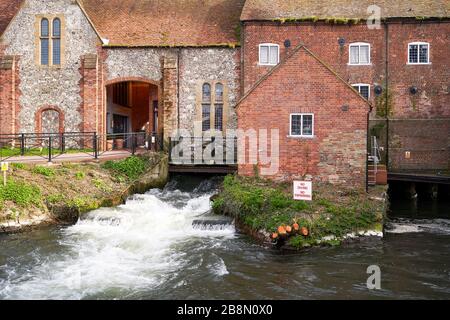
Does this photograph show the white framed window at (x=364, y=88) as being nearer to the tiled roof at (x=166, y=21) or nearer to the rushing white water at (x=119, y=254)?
the tiled roof at (x=166, y=21)

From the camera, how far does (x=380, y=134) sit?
24.9 meters

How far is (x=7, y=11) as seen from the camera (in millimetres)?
Answer: 29016

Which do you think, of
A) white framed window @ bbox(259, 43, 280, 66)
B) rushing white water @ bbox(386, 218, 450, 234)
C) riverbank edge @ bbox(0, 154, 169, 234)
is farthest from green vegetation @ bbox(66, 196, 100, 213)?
white framed window @ bbox(259, 43, 280, 66)

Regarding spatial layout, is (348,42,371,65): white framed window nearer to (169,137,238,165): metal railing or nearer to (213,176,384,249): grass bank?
(169,137,238,165): metal railing

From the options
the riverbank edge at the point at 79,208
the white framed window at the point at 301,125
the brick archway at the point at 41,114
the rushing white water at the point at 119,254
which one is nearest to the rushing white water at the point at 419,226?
the white framed window at the point at 301,125

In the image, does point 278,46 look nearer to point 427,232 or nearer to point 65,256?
point 427,232

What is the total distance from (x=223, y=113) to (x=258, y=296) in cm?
1744

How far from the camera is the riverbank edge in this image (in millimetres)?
14156

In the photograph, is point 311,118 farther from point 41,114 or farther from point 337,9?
point 41,114

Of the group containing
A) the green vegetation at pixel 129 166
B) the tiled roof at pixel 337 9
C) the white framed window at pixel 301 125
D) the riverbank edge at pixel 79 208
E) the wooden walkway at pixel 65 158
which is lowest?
the riverbank edge at pixel 79 208

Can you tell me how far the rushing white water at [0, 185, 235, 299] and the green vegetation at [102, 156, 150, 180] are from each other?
2.09 meters

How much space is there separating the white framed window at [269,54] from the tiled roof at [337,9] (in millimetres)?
1561

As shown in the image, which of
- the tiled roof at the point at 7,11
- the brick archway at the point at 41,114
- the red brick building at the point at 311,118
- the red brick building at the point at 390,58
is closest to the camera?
the red brick building at the point at 311,118

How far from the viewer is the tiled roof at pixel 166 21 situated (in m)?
26.1
